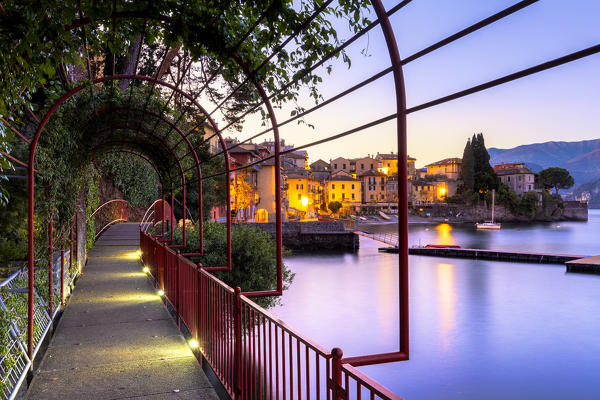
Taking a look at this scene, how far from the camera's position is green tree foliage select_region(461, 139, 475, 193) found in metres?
89.0

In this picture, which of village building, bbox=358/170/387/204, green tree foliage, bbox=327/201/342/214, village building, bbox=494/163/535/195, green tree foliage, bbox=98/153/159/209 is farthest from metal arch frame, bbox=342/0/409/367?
village building, bbox=494/163/535/195

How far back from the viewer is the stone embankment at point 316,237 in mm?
46362

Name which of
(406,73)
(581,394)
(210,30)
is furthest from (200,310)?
(581,394)

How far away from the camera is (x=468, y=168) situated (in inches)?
3531

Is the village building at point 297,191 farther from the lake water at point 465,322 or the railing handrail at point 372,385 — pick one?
the railing handrail at point 372,385

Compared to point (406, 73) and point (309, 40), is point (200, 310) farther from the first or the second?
point (406, 73)

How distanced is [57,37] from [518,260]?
1733 inches

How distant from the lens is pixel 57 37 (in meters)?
3.22

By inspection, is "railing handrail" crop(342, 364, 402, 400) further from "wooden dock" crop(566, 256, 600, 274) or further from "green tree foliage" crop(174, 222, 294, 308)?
"wooden dock" crop(566, 256, 600, 274)

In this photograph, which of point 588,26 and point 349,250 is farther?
point 349,250

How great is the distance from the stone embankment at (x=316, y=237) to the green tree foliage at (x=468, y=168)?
50.6 meters

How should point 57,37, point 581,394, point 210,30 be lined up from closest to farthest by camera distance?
point 57,37
point 210,30
point 581,394

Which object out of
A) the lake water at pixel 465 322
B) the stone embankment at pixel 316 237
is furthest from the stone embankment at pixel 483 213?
the lake water at pixel 465 322

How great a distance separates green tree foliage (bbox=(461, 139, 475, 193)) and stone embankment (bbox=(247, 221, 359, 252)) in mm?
50643
